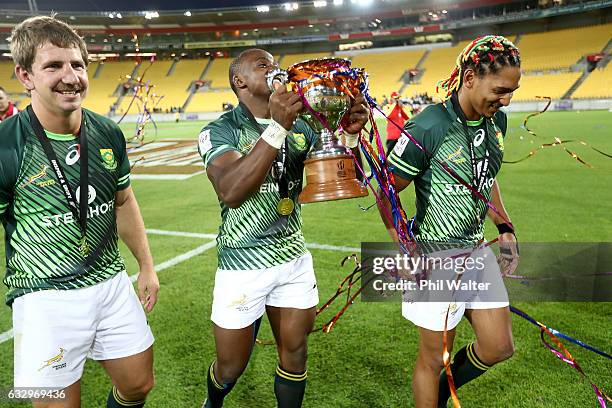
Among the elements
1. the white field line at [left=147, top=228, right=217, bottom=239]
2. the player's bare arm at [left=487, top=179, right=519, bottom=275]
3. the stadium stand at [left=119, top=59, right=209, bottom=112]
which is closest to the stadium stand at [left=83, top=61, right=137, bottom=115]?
the stadium stand at [left=119, top=59, right=209, bottom=112]

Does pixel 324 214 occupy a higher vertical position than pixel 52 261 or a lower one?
lower

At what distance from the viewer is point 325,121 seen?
5.48 ft

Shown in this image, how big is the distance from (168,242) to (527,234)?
443 centimetres

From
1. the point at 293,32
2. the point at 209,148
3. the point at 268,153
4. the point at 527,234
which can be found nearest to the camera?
the point at 268,153

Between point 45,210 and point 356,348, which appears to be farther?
point 356,348

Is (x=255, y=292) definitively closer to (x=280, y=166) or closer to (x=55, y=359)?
(x=280, y=166)

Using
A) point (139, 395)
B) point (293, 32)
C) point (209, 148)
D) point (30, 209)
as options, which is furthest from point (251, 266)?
point (293, 32)

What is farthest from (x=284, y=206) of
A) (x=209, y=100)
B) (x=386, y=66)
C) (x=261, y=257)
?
(x=386, y=66)

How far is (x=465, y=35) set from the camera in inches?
1702

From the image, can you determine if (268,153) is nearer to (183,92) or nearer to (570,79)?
(570,79)

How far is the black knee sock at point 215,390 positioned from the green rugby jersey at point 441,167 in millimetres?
1287

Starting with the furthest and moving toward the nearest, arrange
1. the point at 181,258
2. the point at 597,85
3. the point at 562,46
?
1. the point at 562,46
2. the point at 597,85
3. the point at 181,258

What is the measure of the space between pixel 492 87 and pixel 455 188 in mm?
484

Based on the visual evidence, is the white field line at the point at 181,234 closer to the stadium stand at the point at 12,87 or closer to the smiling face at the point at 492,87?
the smiling face at the point at 492,87
